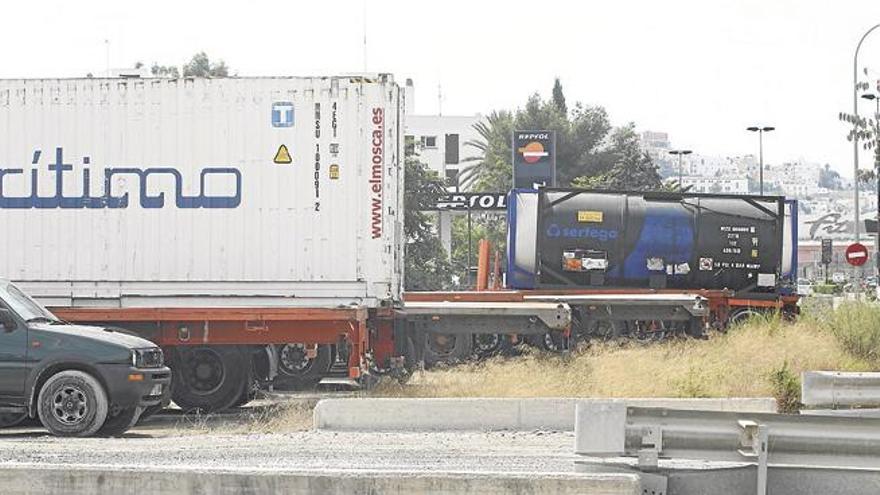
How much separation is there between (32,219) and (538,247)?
991cm

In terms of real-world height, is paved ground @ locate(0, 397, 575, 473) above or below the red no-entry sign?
below

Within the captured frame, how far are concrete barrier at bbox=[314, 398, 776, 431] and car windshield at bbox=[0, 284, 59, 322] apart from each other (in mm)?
3109

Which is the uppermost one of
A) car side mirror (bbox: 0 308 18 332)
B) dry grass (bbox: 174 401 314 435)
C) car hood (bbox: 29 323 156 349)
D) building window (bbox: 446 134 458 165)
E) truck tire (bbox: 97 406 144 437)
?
building window (bbox: 446 134 458 165)

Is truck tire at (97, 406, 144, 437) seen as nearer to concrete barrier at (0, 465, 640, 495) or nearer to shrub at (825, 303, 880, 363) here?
concrete barrier at (0, 465, 640, 495)

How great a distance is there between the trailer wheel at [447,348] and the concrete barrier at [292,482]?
1111 cm

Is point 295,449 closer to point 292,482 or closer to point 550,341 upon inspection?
point 292,482

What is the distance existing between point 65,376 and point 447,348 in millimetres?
7313

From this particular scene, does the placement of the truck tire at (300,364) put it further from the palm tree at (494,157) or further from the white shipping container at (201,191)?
the palm tree at (494,157)

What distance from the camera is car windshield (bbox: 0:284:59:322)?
13.7 meters

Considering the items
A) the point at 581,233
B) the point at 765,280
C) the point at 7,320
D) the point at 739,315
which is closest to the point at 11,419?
the point at 7,320

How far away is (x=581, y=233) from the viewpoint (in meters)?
24.5

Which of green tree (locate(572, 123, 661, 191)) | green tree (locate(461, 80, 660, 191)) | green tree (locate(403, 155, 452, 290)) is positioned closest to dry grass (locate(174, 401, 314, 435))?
green tree (locate(403, 155, 452, 290))

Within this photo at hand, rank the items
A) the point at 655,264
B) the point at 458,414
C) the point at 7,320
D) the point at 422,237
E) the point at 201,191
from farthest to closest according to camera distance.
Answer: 1. the point at 422,237
2. the point at 655,264
3. the point at 201,191
4. the point at 7,320
5. the point at 458,414

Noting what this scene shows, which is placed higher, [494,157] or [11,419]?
[494,157]
